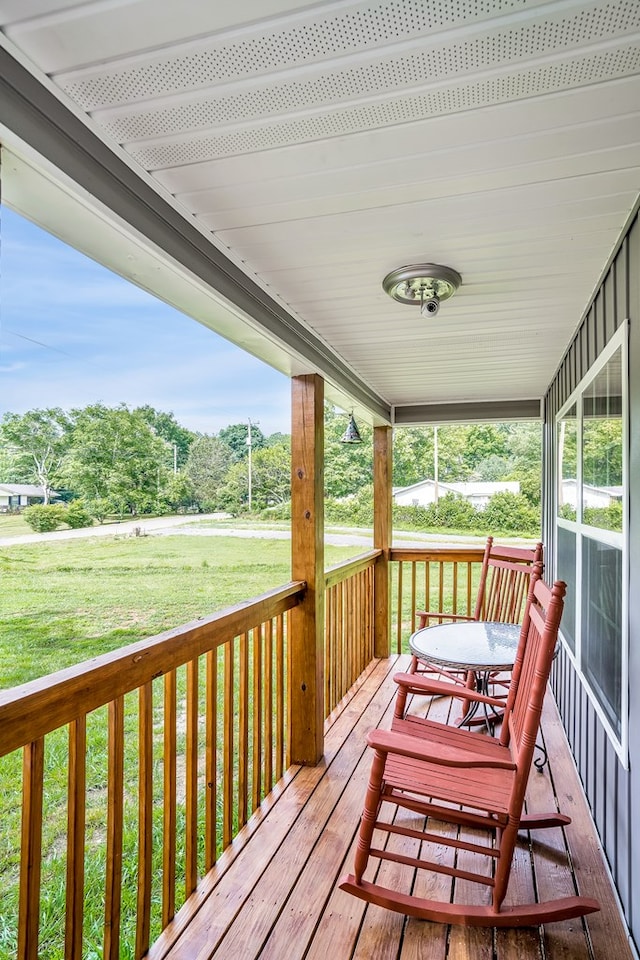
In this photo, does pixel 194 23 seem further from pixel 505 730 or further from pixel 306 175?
pixel 505 730

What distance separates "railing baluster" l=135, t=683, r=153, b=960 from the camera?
161 cm

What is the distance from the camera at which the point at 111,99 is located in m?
1.22

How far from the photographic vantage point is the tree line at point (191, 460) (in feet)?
18.7

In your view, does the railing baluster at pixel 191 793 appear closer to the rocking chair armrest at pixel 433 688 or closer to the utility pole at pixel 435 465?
the rocking chair armrest at pixel 433 688

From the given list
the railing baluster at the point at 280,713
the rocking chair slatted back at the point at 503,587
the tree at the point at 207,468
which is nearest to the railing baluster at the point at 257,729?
the railing baluster at the point at 280,713

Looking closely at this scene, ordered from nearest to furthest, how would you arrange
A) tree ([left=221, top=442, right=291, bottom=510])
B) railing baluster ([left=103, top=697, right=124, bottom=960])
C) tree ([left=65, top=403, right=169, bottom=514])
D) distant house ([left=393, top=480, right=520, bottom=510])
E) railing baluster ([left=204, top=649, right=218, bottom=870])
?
railing baluster ([left=103, top=697, right=124, bottom=960])
railing baluster ([left=204, top=649, right=218, bottom=870])
tree ([left=65, top=403, right=169, bottom=514])
tree ([left=221, top=442, right=291, bottom=510])
distant house ([left=393, top=480, right=520, bottom=510])

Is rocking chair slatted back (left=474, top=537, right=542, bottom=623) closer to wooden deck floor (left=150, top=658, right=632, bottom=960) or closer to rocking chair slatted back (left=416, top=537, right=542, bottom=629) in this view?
rocking chair slatted back (left=416, top=537, right=542, bottom=629)

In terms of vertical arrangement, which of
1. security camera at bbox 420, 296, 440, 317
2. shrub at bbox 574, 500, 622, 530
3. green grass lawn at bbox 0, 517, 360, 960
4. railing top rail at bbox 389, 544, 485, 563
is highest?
security camera at bbox 420, 296, 440, 317

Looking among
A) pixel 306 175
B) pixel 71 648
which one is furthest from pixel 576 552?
pixel 71 648

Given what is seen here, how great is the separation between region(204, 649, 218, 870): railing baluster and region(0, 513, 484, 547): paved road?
166 inches

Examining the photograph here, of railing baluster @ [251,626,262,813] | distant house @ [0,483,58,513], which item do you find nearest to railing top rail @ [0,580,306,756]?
railing baluster @ [251,626,262,813]

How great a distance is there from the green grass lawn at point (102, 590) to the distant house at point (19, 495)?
1.66ft

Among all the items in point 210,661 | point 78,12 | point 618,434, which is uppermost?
point 78,12

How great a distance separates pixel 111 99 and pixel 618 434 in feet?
6.04
